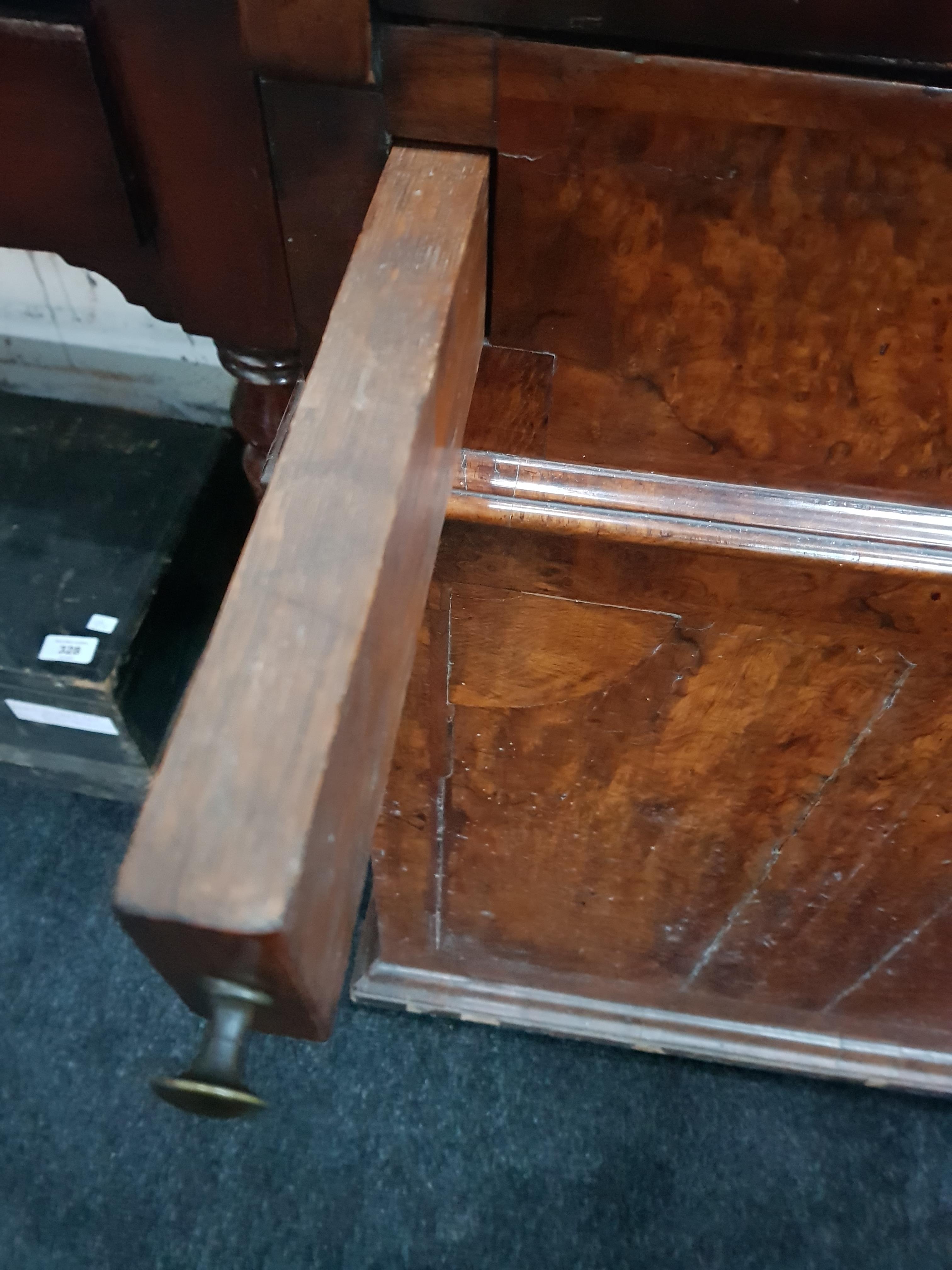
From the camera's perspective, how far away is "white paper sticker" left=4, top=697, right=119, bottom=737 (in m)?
0.99

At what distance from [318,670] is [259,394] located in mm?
344

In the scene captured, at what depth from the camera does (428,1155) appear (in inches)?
38.9

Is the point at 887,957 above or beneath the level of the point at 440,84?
beneath

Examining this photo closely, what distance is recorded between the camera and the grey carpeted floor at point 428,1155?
3.09 feet

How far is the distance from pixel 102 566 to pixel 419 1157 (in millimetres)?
696

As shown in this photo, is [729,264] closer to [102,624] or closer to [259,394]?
[259,394]

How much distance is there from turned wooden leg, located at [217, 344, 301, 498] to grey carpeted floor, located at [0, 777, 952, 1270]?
714mm

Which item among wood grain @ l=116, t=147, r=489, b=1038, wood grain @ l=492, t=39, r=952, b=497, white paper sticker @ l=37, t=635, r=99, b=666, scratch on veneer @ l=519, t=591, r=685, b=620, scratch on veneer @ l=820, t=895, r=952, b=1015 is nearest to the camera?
wood grain @ l=116, t=147, r=489, b=1038

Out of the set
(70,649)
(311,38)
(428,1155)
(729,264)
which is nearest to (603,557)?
(729,264)

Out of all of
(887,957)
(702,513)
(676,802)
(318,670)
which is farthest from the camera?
(887,957)

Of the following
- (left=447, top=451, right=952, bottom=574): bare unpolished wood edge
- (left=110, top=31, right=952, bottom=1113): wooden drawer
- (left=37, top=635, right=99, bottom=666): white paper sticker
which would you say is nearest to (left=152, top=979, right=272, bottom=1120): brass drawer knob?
(left=110, top=31, right=952, bottom=1113): wooden drawer

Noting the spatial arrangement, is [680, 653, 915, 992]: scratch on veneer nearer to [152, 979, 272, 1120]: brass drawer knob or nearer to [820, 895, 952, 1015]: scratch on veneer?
[820, 895, 952, 1015]: scratch on veneer

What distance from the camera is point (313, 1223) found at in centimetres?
95

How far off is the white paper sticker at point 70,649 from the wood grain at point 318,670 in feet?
2.33
